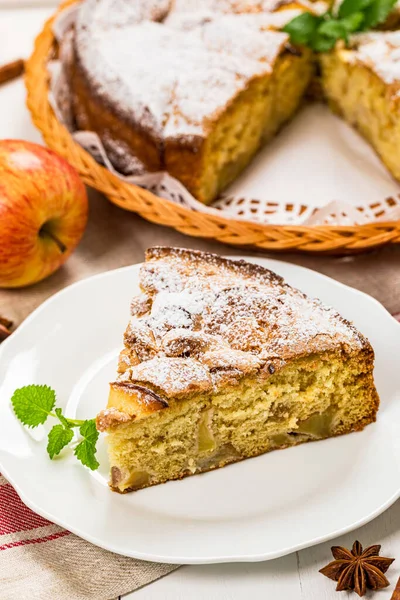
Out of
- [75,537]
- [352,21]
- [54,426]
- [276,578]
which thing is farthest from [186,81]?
[276,578]

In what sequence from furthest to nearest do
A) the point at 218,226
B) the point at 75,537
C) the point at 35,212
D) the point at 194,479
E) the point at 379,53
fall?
the point at 379,53 → the point at 218,226 → the point at 35,212 → the point at 194,479 → the point at 75,537

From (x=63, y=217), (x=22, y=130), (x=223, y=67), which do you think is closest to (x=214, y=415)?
(x=63, y=217)

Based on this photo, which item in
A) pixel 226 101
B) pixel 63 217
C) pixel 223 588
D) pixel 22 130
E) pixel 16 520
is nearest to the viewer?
pixel 223 588

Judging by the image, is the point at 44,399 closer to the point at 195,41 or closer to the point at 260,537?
the point at 260,537

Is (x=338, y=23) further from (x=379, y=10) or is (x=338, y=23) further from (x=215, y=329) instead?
(x=215, y=329)

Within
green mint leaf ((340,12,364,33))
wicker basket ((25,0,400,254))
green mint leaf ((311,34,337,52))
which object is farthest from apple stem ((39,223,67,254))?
green mint leaf ((340,12,364,33))

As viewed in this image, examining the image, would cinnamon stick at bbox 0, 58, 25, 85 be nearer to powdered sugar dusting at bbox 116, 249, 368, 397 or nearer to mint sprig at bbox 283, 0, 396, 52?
mint sprig at bbox 283, 0, 396, 52
